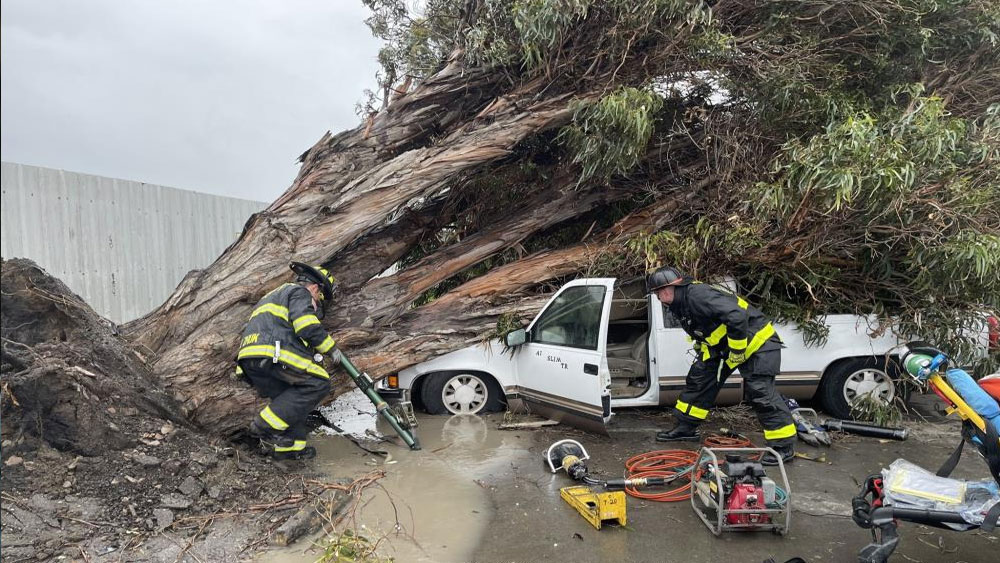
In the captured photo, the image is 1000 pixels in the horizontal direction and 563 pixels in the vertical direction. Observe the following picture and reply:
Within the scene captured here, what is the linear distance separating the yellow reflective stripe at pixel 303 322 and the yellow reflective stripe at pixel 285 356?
8.2 inches

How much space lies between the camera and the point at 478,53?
238 inches

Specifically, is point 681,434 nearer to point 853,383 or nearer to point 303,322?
point 853,383

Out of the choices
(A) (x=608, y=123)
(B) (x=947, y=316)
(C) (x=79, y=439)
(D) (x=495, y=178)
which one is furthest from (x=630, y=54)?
(C) (x=79, y=439)

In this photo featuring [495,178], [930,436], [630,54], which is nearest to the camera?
[930,436]

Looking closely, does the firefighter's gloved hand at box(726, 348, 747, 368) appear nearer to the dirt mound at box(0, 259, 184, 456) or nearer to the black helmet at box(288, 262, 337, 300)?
the black helmet at box(288, 262, 337, 300)

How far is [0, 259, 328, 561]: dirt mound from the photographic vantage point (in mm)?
3123

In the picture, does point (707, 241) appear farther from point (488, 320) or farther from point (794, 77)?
point (488, 320)

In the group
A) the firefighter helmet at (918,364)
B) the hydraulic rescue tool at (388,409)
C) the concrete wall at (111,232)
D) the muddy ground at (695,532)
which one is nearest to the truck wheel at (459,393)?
the hydraulic rescue tool at (388,409)

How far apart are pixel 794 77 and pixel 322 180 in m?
4.93

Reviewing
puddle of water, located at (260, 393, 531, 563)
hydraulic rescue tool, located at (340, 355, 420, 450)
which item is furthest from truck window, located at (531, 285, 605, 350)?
hydraulic rescue tool, located at (340, 355, 420, 450)

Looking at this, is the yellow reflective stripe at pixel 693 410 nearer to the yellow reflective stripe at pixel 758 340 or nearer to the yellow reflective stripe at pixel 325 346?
the yellow reflective stripe at pixel 758 340

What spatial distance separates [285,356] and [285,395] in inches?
13.6

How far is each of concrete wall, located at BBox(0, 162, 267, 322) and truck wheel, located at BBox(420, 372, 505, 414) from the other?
407 centimetres

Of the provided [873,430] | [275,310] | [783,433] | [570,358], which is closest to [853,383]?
[873,430]
